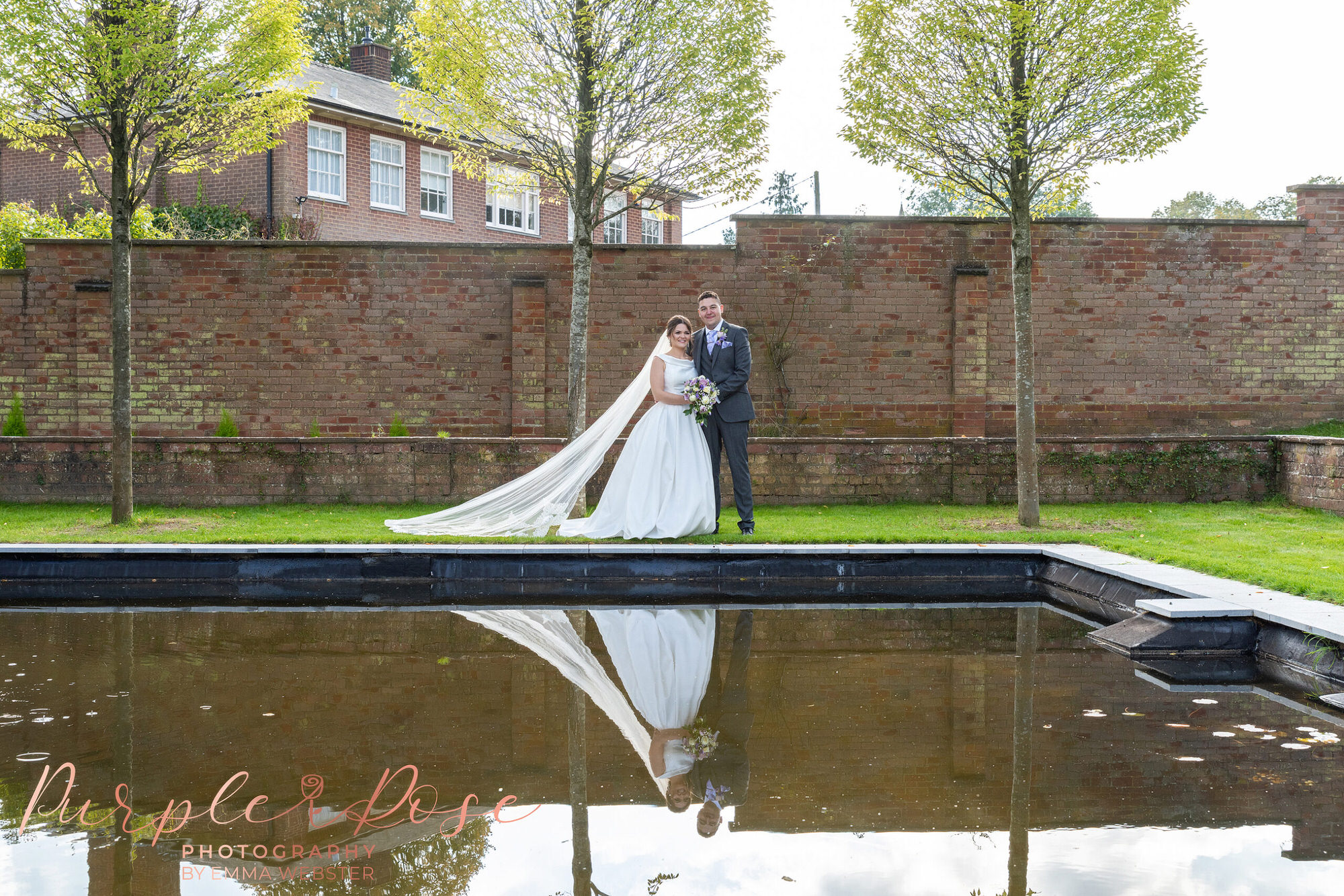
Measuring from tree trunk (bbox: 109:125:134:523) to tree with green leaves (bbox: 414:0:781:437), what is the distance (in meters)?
3.06

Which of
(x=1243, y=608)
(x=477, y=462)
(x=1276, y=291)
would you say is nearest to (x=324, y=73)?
(x=477, y=462)

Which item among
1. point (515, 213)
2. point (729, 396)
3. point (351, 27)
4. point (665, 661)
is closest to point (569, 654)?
point (665, 661)

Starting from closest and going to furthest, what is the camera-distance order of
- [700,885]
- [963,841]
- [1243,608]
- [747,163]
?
[700,885] → [963,841] → [1243,608] → [747,163]

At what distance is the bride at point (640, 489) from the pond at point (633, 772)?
3.28 metres

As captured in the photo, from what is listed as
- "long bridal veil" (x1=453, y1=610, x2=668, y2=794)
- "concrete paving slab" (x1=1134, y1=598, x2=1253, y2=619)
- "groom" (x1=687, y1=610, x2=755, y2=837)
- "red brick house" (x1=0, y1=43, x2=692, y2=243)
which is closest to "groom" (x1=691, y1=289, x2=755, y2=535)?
"long bridal veil" (x1=453, y1=610, x2=668, y2=794)

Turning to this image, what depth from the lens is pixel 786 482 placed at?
11766 millimetres

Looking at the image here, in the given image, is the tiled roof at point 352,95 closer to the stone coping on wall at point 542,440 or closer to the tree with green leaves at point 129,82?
the tree with green leaves at point 129,82

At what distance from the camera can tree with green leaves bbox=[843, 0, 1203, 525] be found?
944 centimetres

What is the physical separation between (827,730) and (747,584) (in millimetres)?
3935

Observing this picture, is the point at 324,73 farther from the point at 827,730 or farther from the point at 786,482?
the point at 827,730

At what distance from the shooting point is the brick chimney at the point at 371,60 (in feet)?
91.6

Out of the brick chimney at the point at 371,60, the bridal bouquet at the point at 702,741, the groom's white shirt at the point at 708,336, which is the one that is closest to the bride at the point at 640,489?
the groom's white shirt at the point at 708,336

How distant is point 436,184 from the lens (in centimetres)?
2459

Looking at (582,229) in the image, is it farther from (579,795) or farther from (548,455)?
(579,795)
